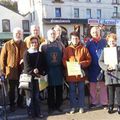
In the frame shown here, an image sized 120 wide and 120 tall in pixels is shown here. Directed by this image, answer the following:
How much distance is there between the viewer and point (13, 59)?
342 inches

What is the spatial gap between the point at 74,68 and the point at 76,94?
0.68 metres

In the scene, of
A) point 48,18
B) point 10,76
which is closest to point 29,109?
point 10,76

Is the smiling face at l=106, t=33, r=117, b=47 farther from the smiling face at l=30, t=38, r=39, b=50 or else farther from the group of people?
the smiling face at l=30, t=38, r=39, b=50

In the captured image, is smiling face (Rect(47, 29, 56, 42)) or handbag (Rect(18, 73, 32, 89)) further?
smiling face (Rect(47, 29, 56, 42))

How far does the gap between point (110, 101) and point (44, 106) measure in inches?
68.5

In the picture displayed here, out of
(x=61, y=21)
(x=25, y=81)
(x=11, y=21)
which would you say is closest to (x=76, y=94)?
(x=25, y=81)

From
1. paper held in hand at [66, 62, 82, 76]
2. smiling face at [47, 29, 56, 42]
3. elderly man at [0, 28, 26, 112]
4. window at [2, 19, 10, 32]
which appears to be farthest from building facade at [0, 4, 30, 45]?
paper held in hand at [66, 62, 82, 76]

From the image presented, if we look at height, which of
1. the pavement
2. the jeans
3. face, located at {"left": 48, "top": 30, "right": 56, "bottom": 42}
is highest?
face, located at {"left": 48, "top": 30, "right": 56, "bottom": 42}

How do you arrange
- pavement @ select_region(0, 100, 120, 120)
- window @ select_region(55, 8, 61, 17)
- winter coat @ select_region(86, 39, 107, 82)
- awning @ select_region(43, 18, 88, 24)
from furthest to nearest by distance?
window @ select_region(55, 8, 61, 17) → awning @ select_region(43, 18, 88, 24) → winter coat @ select_region(86, 39, 107, 82) → pavement @ select_region(0, 100, 120, 120)

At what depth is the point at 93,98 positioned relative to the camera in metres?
9.08

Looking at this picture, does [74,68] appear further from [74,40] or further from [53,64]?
[74,40]

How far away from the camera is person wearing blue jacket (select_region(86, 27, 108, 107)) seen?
8.80 meters

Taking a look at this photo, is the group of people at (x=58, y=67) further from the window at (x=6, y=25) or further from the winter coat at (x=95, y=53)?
the window at (x=6, y=25)

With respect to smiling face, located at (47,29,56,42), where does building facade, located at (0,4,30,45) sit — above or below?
above
